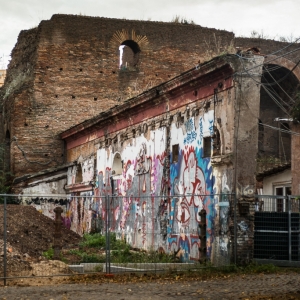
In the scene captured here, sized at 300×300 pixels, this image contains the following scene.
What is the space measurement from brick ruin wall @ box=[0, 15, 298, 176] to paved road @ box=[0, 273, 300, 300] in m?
17.1

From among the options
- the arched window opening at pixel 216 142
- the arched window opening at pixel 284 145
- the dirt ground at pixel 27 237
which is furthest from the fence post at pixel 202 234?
the arched window opening at pixel 284 145

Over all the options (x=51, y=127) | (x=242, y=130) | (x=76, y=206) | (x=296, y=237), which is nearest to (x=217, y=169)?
(x=242, y=130)

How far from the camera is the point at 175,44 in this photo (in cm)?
3067

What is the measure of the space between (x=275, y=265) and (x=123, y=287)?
13.4 feet

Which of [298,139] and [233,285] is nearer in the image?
[233,285]

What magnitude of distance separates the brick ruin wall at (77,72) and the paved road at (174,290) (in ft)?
56.0

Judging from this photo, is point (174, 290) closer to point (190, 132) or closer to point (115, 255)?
point (115, 255)

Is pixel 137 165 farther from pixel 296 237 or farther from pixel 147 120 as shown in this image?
pixel 296 237

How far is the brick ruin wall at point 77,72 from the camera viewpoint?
29.5 metres

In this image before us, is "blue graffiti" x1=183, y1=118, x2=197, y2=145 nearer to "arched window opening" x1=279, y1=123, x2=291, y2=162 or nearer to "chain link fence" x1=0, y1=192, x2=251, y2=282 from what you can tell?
"chain link fence" x1=0, y1=192, x2=251, y2=282

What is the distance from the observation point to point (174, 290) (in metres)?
12.0

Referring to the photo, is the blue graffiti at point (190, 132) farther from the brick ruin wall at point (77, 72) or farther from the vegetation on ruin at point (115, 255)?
the brick ruin wall at point (77, 72)

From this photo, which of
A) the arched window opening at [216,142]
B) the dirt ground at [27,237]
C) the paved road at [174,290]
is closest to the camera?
the paved road at [174,290]

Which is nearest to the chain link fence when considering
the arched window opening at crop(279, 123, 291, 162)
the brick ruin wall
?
the brick ruin wall
